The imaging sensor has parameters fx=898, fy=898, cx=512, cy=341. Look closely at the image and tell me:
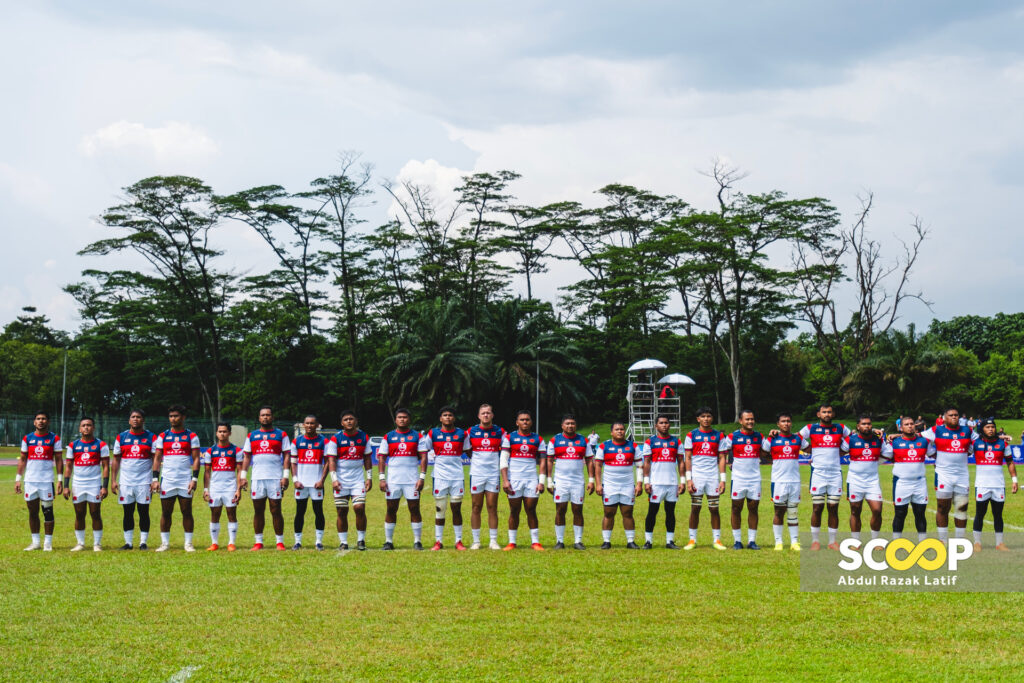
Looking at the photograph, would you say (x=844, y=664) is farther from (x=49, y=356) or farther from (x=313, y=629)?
(x=49, y=356)

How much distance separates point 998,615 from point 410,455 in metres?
8.36

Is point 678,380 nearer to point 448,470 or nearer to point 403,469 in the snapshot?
point 448,470

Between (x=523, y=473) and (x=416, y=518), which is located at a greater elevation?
(x=523, y=473)

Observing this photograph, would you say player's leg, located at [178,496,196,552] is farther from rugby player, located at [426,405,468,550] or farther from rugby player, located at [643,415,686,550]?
rugby player, located at [643,415,686,550]

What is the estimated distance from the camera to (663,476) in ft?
46.1

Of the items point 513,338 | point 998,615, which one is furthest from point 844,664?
point 513,338

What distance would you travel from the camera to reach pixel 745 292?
5553cm

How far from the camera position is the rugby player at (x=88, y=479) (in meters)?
14.1

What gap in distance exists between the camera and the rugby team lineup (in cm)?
1382

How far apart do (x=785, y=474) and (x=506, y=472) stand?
14.1 feet

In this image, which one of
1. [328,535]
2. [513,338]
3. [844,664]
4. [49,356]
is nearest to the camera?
[844,664]

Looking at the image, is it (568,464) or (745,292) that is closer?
(568,464)

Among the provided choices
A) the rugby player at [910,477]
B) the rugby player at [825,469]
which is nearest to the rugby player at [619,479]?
the rugby player at [825,469]

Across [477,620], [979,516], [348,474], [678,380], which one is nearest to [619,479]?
[348,474]
